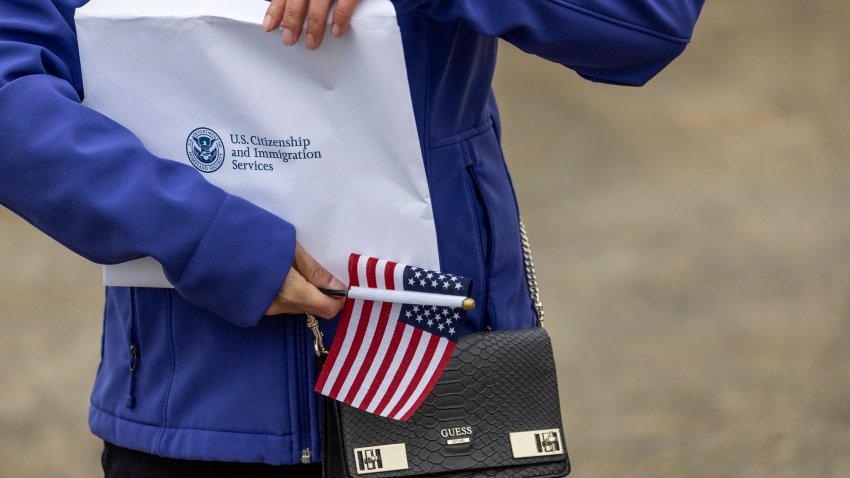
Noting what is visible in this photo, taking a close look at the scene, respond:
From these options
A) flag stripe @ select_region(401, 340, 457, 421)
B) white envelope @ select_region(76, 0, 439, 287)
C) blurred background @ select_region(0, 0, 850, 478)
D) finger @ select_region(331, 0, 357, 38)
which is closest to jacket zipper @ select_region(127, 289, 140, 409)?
white envelope @ select_region(76, 0, 439, 287)

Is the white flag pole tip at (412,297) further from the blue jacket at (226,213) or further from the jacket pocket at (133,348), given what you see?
the jacket pocket at (133,348)

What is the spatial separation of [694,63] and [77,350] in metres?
4.04

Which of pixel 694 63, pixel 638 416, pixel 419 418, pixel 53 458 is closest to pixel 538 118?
pixel 694 63

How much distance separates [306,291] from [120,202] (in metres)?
0.24

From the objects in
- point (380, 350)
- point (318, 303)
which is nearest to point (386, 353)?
point (380, 350)

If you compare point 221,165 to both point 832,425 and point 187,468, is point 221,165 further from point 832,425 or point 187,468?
point 832,425

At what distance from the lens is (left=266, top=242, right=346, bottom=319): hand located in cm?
141

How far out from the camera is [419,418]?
1541mm

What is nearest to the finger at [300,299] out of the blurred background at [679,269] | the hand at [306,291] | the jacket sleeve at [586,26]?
the hand at [306,291]

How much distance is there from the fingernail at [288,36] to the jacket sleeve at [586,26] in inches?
5.4

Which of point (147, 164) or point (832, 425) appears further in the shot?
point (832, 425)

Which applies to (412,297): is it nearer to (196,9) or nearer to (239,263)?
(239,263)

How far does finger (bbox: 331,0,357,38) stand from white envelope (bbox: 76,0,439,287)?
2 cm

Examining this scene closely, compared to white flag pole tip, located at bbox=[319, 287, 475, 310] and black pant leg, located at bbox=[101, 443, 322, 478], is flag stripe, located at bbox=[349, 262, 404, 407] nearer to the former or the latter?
white flag pole tip, located at bbox=[319, 287, 475, 310]
